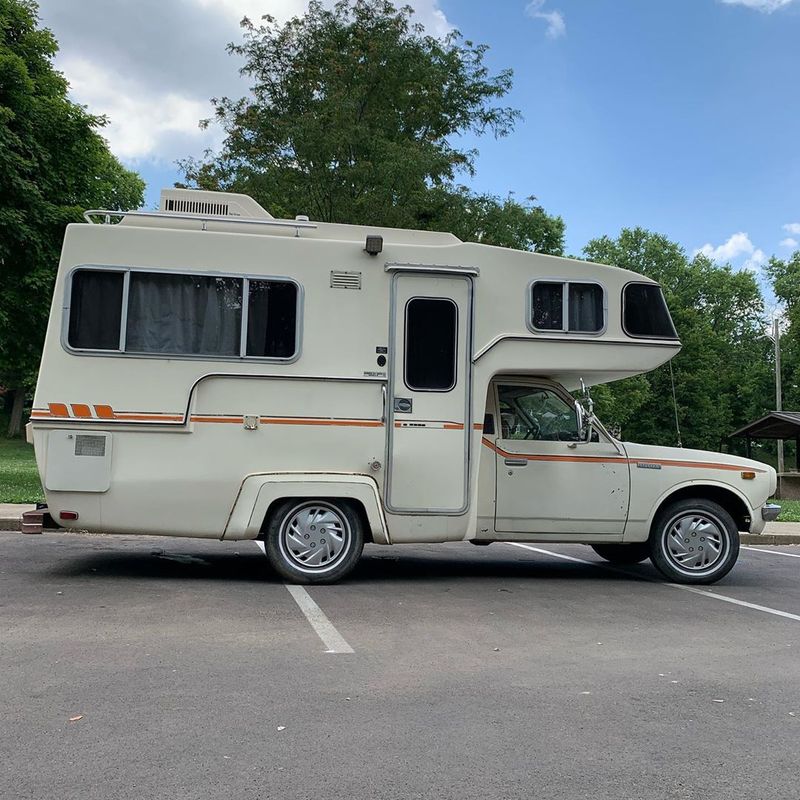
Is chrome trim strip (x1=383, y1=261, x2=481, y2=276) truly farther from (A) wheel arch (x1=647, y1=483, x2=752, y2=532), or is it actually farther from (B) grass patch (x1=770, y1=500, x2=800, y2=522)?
(B) grass patch (x1=770, y1=500, x2=800, y2=522)

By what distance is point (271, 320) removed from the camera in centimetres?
767

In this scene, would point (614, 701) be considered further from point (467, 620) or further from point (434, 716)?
point (467, 620)

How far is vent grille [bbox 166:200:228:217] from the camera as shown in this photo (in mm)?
8198

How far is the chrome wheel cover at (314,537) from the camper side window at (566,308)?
8.52ft

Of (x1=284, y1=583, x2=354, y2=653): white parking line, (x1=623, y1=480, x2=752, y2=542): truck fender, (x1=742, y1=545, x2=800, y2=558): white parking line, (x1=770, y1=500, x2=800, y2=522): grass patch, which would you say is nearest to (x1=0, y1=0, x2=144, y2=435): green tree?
(x1=284, y1=583, x2=354, y2=653): white parking line

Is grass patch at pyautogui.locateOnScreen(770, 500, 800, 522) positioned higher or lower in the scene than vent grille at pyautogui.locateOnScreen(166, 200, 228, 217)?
lower

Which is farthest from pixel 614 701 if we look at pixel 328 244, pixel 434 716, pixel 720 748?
pixel 328 244

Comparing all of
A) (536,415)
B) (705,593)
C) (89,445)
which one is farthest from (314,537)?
(705,593)

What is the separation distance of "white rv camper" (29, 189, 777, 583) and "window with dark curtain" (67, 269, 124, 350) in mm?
17

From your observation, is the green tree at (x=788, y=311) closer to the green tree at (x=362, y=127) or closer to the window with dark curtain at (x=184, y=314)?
the green tree at (x=362, y=127)

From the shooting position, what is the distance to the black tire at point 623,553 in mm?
9727

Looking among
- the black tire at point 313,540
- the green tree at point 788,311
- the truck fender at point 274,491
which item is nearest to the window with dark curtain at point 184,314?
the truck fender at point 274,491

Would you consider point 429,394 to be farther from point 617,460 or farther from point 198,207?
point 198,207

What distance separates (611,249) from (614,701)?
215ft
